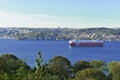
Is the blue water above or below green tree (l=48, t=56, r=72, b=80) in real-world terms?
below

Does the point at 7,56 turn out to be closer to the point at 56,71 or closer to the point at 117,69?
the point at 56,71

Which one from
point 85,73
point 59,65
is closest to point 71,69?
point 59,65

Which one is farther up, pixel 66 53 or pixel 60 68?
pixel 60 68

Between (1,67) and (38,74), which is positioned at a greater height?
(38,74)

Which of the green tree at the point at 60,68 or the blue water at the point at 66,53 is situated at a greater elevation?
the green tree at the point at 60,68

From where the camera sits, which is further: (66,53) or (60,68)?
(66,53)

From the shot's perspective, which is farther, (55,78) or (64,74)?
(64,74)

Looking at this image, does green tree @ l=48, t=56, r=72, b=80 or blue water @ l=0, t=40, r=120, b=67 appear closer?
green tree @ l=48, t=56, r=72, b=80

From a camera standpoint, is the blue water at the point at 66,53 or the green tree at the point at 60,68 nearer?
the green tree at the point at 60,68

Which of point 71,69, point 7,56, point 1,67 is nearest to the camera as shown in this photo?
point 1,67

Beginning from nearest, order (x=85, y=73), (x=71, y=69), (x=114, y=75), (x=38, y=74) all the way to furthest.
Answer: (x=38, y=74) → (x=85, y=73) → (x=114, y=75) → (x=71, y=69)
